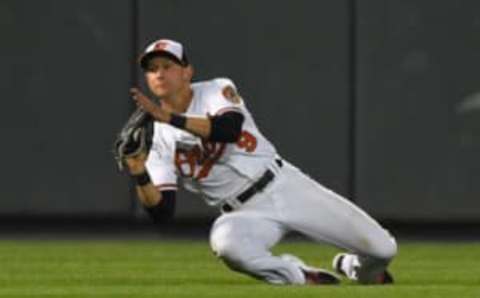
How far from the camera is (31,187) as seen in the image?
66.4 ft

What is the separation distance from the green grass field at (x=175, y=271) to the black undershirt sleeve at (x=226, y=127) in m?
0.88

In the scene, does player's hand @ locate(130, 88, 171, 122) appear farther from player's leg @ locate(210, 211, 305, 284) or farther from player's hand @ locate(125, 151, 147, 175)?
player's leg @ locate(210, 211, 305, 284)

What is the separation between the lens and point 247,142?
13.1 m

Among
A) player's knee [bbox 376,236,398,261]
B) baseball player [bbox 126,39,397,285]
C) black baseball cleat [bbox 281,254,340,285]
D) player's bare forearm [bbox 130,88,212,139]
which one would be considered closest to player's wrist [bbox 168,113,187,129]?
player's bare forearm [bbox 130,88,212,139]

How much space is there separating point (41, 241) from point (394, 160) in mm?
3378

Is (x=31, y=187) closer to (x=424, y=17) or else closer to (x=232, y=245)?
(x=424, y=17)

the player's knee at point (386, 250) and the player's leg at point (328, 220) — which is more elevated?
the player's leg at point (328, 220)

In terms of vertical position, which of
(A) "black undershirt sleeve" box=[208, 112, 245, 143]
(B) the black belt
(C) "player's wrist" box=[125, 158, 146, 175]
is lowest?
(B) the black belt

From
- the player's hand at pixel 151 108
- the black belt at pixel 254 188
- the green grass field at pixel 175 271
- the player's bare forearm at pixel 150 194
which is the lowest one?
the green grass field at pixel 175 271

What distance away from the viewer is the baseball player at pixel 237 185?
12742 millimetres

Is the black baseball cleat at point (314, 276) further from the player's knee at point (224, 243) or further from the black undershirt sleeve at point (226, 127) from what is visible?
the black undershirt sleeve at point (226, 127)

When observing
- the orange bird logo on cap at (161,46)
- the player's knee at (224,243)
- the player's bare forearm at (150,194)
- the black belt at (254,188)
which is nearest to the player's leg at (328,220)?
the black belt at (254,188)

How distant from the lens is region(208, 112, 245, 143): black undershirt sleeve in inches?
495

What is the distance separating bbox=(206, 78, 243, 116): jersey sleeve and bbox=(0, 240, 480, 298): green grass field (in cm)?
104
